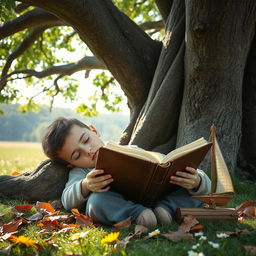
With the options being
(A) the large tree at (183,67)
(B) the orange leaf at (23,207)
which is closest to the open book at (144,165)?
(B) the orange leaf at (23,207)

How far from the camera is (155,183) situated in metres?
2.43

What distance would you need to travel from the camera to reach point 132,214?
249cm

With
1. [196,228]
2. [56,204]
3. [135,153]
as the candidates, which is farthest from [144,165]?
[56,204]

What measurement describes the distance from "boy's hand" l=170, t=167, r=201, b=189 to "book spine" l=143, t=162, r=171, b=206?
0.12 m

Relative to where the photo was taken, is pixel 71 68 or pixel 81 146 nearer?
pixel 81 146

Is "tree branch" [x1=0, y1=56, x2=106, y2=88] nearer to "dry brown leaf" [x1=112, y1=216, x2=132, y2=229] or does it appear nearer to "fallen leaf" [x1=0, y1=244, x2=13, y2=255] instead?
"dry brown leaf" [x1=112, y1=216, x2=132, y2=229]

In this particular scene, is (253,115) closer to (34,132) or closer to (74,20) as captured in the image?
(74,20)

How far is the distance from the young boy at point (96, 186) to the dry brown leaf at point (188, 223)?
0.53 feet

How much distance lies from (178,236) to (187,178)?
0.59 meters

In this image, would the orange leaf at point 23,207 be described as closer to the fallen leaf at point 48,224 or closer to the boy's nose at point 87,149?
the fallen leaf at point 48,224

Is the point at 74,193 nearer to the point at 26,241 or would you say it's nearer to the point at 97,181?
the point at 97,181

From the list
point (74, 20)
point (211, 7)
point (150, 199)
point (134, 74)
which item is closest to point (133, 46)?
point (134, 74)

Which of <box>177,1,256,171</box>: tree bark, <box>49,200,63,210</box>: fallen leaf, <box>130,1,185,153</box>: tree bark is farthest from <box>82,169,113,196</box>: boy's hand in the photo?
<box>177,1,256,171</box>: tree bark

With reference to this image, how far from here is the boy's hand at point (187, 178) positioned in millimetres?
2482
